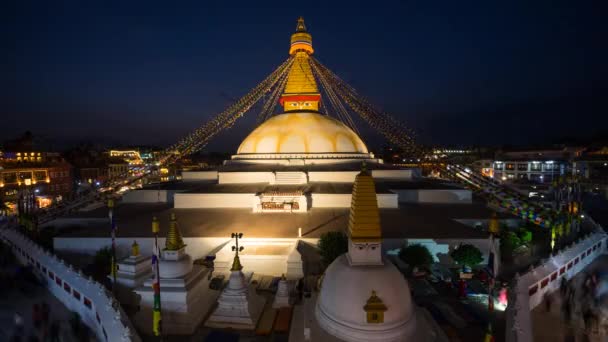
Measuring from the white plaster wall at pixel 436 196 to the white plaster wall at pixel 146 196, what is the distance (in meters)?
11.4

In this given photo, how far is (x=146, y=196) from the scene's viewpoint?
609 inches

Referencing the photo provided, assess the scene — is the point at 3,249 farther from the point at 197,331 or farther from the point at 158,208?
the point at 197,331

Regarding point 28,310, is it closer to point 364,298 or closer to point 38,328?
point 38,328

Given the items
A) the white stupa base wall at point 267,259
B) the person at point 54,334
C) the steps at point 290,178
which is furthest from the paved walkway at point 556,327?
the steps at point 290,178

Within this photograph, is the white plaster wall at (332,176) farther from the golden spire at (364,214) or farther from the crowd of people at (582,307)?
the golden spire at (364,214)

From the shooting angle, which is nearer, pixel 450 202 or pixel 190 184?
pixel 450 202

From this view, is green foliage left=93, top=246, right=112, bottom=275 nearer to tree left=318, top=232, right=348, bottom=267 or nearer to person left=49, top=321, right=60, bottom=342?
person left=49, top=321, right=60, bottom=342

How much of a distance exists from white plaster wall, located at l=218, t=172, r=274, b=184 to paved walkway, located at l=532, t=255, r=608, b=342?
1183 cm

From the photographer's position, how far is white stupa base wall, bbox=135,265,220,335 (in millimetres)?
5980

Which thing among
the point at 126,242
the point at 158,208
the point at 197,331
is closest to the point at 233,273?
the point at 197,331

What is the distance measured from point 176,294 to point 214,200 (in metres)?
7.51

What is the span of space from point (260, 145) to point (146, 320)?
525 inches

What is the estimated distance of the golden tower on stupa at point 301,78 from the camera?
18812 millimetres

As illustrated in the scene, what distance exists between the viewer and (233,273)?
6.33m
